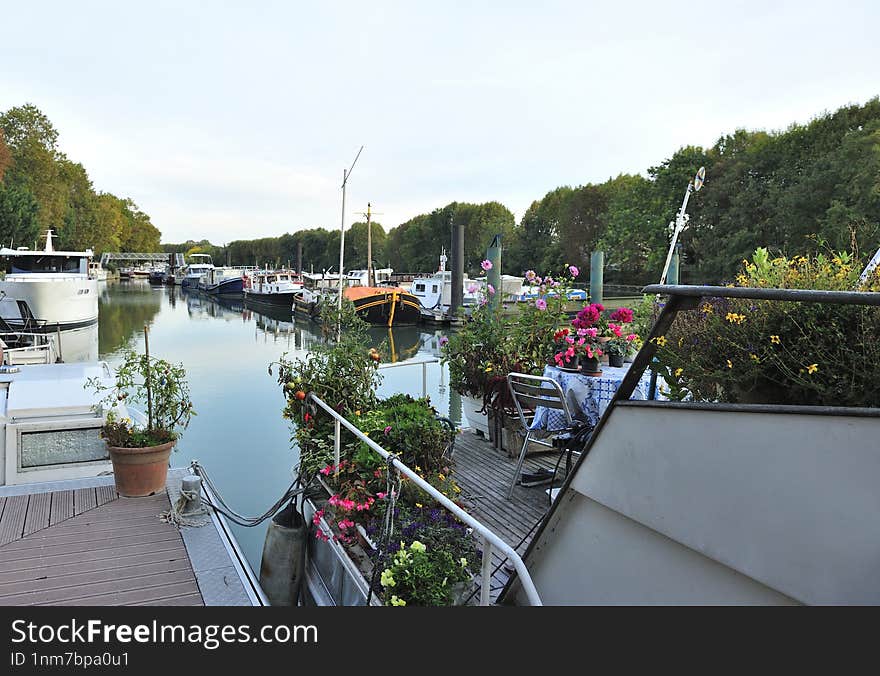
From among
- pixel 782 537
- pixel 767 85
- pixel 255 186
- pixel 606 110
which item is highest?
pixel 255 186

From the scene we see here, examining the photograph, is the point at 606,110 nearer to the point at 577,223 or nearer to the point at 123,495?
the point at 123,495

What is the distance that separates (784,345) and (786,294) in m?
0.35

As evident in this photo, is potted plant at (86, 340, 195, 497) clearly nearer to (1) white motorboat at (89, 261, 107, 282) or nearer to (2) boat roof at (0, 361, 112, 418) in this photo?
(2) boat roof at (0, 361, 112, 418)

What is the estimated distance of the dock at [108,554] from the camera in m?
3.73

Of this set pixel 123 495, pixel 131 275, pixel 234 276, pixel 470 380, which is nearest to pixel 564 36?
pixel 470 380

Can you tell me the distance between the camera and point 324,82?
12.8 meters

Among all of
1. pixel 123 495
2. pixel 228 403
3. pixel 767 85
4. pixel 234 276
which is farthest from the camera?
pixel 234 276

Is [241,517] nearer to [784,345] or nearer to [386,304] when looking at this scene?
[784,345]

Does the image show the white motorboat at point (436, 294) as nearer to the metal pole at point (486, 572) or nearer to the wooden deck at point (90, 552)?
the wooden deck at point (90, 552)

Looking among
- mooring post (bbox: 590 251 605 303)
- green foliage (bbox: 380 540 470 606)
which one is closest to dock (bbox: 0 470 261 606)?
green foliage (bbox: 380 540 470 606)

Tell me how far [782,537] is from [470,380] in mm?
5021

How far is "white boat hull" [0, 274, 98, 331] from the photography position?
23422 mm

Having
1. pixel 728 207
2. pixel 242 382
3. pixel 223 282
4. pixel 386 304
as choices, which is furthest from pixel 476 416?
pixel 223 282

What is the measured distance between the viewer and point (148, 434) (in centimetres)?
536
